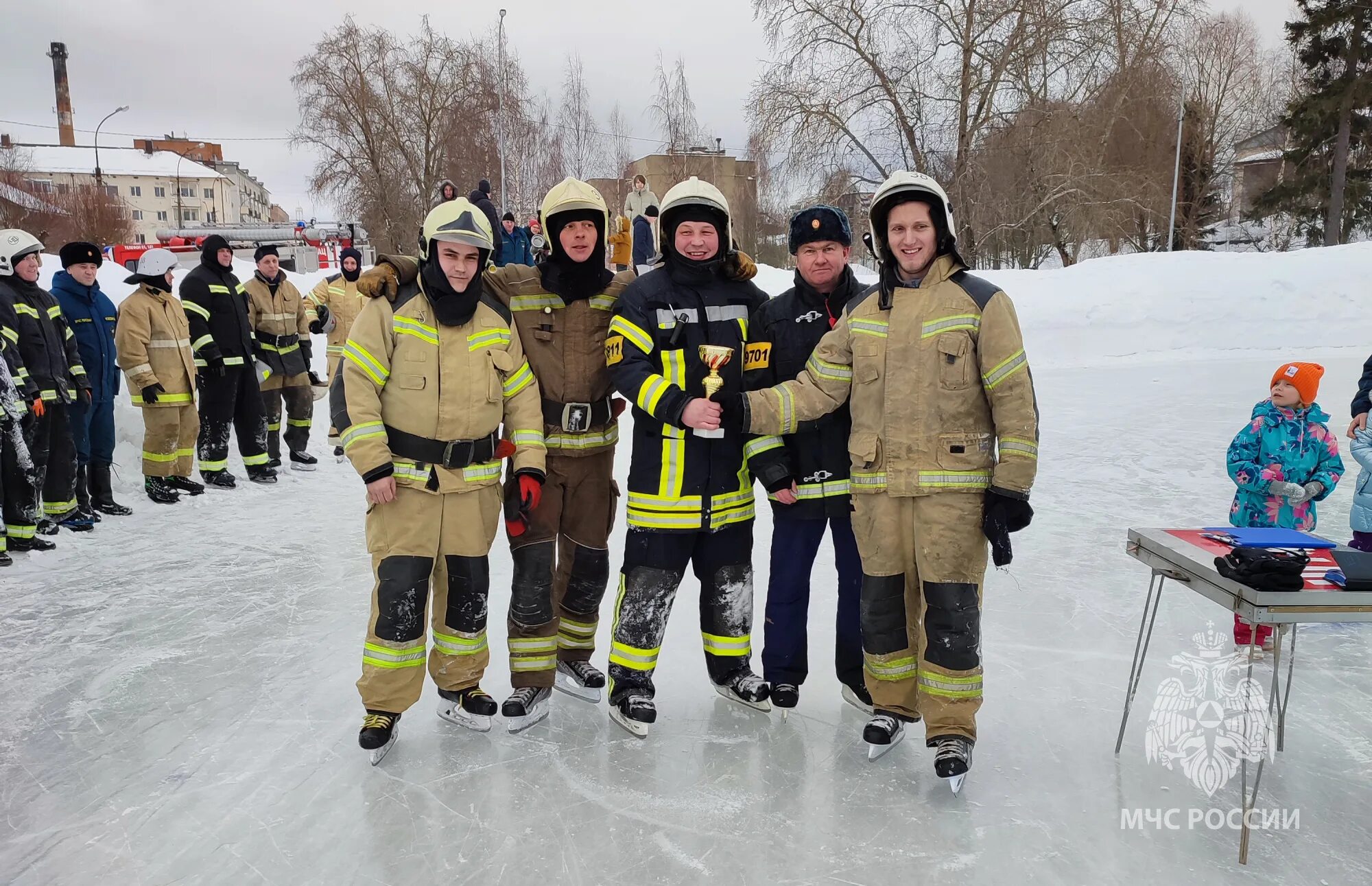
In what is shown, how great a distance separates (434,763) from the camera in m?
2.92

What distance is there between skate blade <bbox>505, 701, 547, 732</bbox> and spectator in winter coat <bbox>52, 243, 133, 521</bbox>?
459 cm

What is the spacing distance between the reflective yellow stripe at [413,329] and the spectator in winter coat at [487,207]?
1.43 feet

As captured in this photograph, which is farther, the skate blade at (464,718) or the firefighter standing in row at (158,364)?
the firefighter standing in row at (158,364)

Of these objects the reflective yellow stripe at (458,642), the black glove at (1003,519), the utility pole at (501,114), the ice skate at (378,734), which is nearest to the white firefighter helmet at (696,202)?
the black glove at (1003,519)

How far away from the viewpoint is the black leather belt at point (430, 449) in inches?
115

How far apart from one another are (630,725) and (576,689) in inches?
16.1

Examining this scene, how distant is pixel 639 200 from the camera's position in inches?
578

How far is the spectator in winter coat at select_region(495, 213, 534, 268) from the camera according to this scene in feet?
44.4

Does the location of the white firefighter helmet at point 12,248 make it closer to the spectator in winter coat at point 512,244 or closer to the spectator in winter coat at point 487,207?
the spectator in winter coat at point 487,207

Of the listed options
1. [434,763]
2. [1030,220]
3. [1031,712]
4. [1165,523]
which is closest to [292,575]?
[434,763]

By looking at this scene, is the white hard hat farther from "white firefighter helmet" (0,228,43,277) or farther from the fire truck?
the fire truck

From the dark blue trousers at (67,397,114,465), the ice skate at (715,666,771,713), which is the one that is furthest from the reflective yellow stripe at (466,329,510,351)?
the dark blue trousers at (67,397,114,465)

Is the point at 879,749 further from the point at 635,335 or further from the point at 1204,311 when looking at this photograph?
the point at 1204,311

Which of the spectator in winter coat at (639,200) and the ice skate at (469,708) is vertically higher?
the spectator in winter coat at (639,200)
